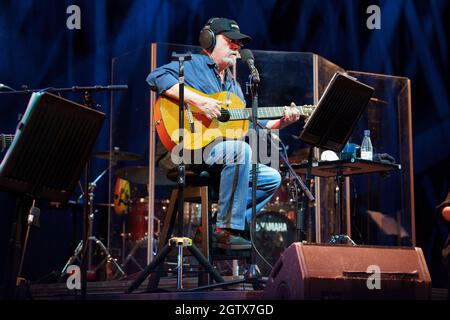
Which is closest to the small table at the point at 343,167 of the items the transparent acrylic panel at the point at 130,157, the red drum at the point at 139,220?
the red drum at the point at 139,220

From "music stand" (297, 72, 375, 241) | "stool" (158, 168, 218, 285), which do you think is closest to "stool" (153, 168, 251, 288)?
"stool" (158, 168, 218, 285)

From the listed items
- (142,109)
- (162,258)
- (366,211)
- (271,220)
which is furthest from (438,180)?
(162,258)

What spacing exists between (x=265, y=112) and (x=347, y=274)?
65.7 inches

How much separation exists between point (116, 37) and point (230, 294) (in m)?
4.49

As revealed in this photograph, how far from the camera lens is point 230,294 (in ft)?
10.8

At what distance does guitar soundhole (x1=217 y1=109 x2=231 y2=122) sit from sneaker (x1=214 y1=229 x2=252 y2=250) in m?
0.72

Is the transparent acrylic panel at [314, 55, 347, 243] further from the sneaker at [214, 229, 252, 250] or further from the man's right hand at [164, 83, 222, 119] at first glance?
the man's right hand at [164, 83, 222, 119]

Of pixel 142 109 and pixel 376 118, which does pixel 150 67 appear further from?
pixel 376 118

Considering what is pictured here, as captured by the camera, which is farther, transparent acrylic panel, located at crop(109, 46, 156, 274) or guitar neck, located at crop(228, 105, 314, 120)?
transparent acrylic panel, located at crop(109, 46, 156, 274)

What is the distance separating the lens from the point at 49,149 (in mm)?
2941

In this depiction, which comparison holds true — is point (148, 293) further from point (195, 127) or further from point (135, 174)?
point (135, 174)

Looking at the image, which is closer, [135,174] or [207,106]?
[207,106]

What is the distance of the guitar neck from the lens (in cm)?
425

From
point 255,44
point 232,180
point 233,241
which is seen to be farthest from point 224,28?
point 255,44
